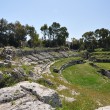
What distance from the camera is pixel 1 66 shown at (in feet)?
88.8

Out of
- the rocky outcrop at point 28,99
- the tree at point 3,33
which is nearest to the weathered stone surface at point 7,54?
the rocky outcrop at point 28,99

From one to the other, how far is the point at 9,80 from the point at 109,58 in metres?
76.5

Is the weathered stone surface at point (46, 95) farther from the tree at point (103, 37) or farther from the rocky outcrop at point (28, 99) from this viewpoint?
the tree at point (103, 37)

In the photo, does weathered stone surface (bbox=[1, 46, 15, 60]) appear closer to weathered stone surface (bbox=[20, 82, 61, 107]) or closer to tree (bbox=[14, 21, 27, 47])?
weathered stone surface (bbox=[20, 82, 61, 107])

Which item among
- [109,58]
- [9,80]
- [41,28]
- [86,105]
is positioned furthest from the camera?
[41,28]

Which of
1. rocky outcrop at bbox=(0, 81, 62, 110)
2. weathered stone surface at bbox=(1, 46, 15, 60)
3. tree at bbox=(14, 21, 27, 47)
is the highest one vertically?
tree at bbox=(14, 21, 27, 47)

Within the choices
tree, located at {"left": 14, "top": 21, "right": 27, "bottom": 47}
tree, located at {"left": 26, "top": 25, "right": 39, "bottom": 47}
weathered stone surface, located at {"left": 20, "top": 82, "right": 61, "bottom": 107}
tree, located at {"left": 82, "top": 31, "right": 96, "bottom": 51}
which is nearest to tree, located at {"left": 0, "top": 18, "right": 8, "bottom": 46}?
tree, located at {"left": 14, "top": 21, "right": 27, "bottom": 47}

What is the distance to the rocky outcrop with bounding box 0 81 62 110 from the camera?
1430cm

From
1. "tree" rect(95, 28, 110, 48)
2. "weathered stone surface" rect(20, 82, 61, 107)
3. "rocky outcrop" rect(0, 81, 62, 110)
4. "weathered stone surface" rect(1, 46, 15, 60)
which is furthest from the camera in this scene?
"tree" rect(95, 28, 110, 48)

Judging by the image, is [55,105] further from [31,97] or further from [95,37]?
[95,37]

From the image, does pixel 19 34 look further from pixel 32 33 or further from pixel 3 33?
pixel 32 33

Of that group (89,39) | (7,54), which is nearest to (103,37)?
(89,39)

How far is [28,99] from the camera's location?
15547 millimetres

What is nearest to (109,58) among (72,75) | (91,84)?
(72,75)
